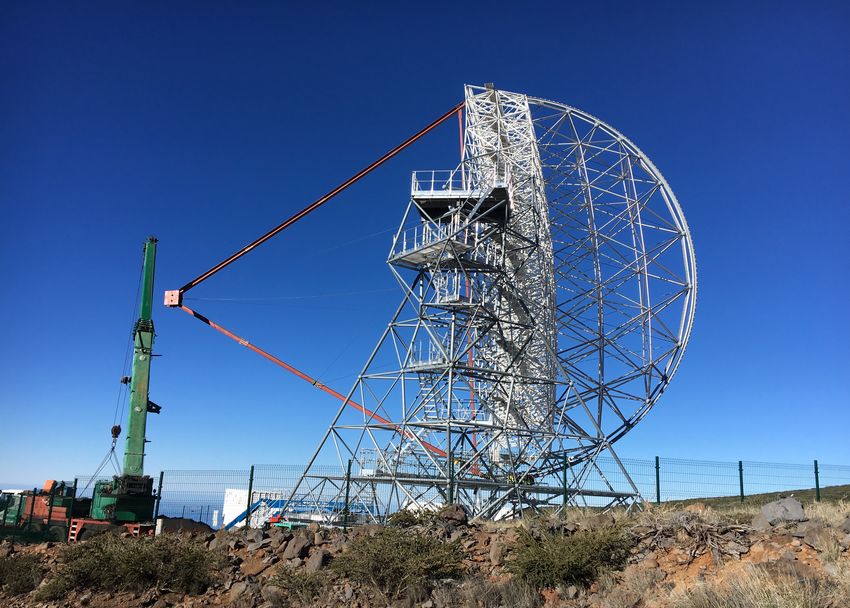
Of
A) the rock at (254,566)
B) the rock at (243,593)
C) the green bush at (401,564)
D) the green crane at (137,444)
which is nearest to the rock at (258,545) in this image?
the rock at (254,566)

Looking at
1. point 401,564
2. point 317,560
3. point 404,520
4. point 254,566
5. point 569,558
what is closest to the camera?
point 569,558

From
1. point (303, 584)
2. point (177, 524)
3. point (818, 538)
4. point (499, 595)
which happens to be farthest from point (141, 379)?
point (818, 538)

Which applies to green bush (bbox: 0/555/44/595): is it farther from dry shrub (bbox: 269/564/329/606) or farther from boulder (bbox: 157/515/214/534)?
dry shrub (bbox: 269/564/329/606)

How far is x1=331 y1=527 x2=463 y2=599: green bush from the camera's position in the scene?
13781 mm

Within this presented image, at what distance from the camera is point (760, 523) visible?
46.3ft

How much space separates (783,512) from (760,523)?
638 millimetres

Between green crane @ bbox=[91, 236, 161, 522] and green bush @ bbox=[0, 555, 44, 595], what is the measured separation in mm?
11360

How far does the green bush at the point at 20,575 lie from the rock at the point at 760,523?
53.0 ft

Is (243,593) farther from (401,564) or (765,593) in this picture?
(765,593)

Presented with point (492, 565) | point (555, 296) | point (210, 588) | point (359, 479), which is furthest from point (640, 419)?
point (210, 588)

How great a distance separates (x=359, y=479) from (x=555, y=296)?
1248 centimetres

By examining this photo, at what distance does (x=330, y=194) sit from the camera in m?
35.6

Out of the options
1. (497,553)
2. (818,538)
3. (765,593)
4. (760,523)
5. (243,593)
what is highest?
(760,523)

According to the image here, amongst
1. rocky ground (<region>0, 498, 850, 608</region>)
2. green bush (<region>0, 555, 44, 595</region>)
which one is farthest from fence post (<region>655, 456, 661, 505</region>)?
green bush (<region>0, 555, 44, 595</region>)
